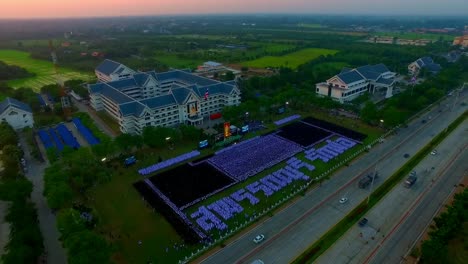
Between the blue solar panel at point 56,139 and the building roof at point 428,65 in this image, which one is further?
the building roof at point 428,65

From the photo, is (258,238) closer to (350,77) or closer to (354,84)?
(354,84)

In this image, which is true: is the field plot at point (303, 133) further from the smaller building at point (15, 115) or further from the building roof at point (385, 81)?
the smaller building at point (15, 115)

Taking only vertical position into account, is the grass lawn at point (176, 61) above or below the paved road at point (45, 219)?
above

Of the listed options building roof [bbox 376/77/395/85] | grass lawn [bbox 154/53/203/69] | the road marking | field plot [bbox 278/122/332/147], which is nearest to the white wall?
field plot [bbox 278/122/332/147]

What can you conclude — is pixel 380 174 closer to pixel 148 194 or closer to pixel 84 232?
pixel 148 194

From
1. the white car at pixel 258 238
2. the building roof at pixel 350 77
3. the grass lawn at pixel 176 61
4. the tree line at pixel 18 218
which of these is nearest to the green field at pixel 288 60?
the grass lawn at pixel 176 61

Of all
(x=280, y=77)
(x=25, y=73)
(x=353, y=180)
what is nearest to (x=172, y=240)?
(x=353, y=180)
